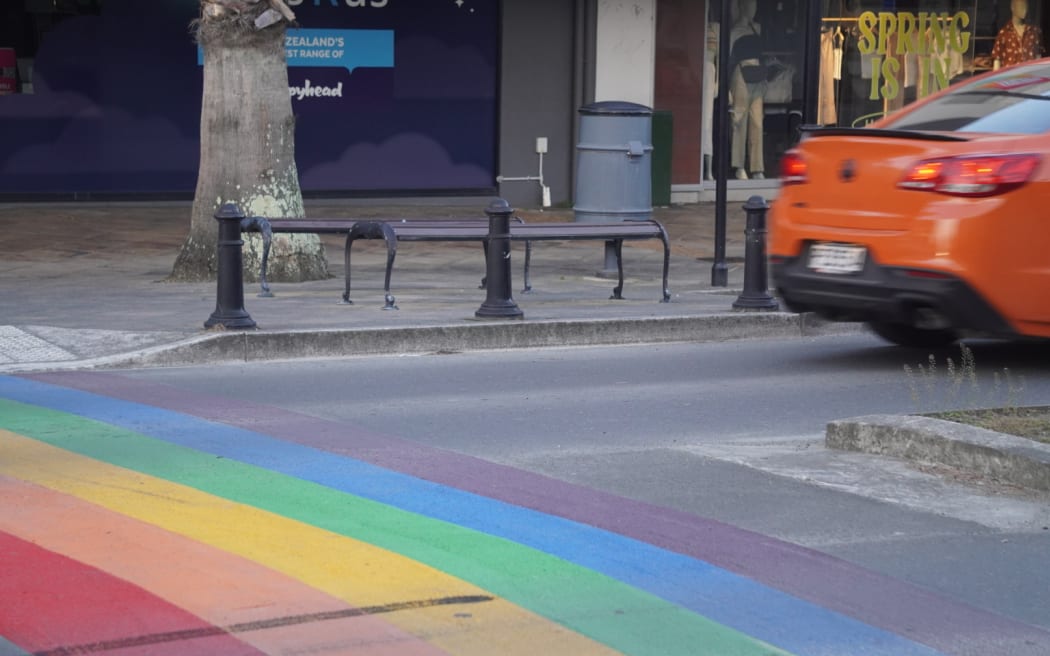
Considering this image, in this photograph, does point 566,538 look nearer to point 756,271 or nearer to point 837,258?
point 837,258

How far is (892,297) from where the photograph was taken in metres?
8.94

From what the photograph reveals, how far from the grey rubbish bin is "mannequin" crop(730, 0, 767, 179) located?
276 inches

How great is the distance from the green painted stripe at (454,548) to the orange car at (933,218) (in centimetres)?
383

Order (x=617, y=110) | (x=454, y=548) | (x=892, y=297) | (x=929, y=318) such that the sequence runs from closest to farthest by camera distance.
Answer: (x=454, y=548) < (x=892, y=297) < (x=929, y=318) < (x=617, y=110)

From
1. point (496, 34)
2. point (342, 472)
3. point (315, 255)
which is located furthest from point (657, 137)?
point (342, 472)

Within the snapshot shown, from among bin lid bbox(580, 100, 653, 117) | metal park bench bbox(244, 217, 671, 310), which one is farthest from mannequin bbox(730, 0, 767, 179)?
metal park bench bbox(244, 217, 671, 310)

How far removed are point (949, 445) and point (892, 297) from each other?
2009 millimetres

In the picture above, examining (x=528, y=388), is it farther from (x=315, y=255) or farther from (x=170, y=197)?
(x=170, y=197)

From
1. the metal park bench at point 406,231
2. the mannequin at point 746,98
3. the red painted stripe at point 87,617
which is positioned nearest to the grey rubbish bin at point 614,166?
the metal park bench at point 406,231

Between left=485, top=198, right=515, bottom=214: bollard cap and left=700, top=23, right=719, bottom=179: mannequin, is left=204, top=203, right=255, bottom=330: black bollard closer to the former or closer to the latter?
left=485, top=198, right=515, bottom=214: bollard cap

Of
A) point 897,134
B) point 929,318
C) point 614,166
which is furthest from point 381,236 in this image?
point 929,318

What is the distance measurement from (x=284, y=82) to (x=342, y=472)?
739 cm

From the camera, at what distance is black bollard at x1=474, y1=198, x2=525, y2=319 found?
440 inches

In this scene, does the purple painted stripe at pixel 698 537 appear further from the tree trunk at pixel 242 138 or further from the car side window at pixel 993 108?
the tree trunk at pixel 242 138
